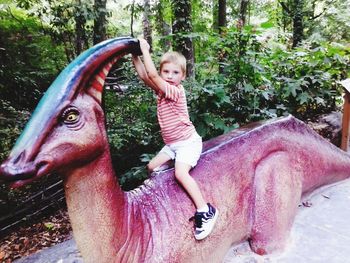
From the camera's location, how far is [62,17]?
5191 millimetres

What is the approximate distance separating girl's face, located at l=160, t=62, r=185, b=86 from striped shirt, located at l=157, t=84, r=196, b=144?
60 mm

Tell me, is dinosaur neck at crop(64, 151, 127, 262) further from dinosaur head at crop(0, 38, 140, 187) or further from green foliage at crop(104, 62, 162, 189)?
green foliage at crop(104, 62, 162, 189)

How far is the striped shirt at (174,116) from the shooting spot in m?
2.09

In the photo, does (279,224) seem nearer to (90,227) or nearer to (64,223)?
(90,227)

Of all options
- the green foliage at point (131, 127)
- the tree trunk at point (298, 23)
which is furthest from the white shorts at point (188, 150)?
the tree trunk at point (298, 23)

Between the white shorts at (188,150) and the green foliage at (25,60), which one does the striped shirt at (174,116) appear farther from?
the green foliage at (25,60)

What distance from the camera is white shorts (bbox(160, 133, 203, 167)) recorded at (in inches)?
84.5

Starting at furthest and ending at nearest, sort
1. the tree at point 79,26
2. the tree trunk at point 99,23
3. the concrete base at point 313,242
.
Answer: the tree trunk at point 99,23
the tree at point 79,26
the concrete base at point 313,242

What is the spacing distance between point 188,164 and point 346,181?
2461 millimetres

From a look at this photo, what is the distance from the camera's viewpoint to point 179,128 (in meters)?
2.16

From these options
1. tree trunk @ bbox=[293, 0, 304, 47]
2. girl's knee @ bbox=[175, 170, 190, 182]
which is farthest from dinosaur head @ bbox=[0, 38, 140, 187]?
tree trunk @ bbox=[293, 0, 304, 47]

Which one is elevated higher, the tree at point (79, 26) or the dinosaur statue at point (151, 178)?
the tree at point (79, 26)

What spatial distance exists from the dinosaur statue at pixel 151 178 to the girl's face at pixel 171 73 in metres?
0.34

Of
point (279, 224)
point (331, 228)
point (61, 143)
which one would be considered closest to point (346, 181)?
point (331, 228)
